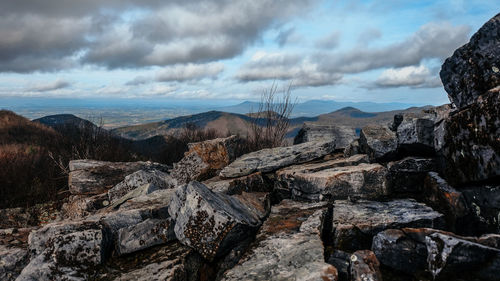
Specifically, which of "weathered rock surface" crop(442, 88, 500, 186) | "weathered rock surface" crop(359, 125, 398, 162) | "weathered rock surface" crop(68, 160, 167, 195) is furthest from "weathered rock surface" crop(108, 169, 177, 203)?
"weathered rock surface" crop(442, 88, 500, 186)

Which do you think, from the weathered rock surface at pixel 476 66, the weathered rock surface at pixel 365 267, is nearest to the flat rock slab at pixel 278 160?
the weathered rock surface at pixel 476 66

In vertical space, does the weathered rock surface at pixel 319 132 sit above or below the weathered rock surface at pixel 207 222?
above

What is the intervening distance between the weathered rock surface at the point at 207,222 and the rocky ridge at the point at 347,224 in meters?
0.02

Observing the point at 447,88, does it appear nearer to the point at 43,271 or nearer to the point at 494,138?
the point at 494,138

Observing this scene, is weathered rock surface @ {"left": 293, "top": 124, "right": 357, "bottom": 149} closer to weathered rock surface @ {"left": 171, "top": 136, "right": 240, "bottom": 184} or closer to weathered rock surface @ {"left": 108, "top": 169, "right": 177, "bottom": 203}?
weathered rock surface @ {"left": 171, "top": 136, "right": 240, "bottom": 184}

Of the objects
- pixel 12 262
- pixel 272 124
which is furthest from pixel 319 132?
pixel 12 262

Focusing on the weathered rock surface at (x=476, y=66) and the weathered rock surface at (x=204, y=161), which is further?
the weathered rock surface at (x=204, y=161)

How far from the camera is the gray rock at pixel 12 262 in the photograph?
4574 millimetres

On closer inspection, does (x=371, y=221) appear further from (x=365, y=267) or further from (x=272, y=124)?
(x=272, y=124)

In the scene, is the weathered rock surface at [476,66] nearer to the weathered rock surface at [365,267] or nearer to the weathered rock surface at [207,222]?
the weathered rock surface at [365,267]

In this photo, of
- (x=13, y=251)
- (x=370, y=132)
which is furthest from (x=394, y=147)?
(x=13, y=251)

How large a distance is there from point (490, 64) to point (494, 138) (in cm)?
123

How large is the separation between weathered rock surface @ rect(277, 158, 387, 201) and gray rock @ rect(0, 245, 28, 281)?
15.8 ft

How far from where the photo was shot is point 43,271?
3955 millimetres
